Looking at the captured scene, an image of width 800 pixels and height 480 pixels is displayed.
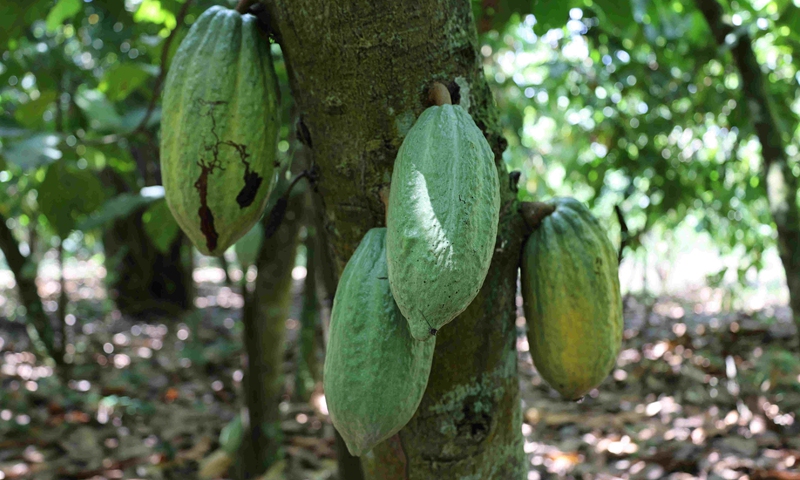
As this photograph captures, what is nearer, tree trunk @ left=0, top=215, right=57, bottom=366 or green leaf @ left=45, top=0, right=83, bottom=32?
green leaf @ left=45, top=0, right=83, bottom=32

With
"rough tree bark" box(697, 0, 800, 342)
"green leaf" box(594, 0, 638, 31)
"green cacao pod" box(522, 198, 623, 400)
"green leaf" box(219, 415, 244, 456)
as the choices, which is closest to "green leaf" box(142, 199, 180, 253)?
"green leaf" box(219, 415, 244, 456)

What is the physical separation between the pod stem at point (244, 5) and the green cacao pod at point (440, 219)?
0.32 meters

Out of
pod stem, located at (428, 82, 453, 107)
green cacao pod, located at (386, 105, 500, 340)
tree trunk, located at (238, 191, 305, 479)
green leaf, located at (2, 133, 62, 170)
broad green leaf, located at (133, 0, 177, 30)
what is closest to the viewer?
green cacao pod, located at (386, 105, 500, 340)

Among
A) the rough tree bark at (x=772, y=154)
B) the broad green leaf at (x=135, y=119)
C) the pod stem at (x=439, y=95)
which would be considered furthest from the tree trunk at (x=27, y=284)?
the rough tree bark at (x=772, y=154)

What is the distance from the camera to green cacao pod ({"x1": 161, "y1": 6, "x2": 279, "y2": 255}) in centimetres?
74

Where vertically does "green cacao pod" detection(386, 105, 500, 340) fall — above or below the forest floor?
above

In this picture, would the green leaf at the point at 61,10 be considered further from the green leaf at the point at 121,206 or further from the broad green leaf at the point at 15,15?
the green leaf at the point at 121,206

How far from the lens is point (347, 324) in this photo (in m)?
0.67

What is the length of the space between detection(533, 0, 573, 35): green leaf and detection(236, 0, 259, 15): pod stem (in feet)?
3.11

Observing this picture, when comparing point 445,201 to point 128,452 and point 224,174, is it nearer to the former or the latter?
point 224,174

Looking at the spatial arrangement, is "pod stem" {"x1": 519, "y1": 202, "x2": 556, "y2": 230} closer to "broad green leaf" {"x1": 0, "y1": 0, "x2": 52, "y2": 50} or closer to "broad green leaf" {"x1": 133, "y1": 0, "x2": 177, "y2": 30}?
"broad green leaf" {"x1": 0, "y1": 0, "x2": 52, "y2": 50}

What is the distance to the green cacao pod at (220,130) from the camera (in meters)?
0.74

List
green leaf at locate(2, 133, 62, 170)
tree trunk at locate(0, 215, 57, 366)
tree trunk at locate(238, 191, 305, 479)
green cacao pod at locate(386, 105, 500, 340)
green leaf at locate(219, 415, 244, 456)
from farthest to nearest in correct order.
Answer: tree trunk at locate(0, 215, 57, 366) → green leaf at locate(219, 415, 244, 456) → tree trunk at locate(238, 191, 305, 479) → green leaf at locate(2, 133, 62, 170) → green cacao pod at locate(386, 105, 500, 340)

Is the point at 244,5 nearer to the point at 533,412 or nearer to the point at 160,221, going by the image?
the point at 160,221
